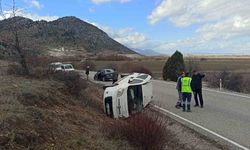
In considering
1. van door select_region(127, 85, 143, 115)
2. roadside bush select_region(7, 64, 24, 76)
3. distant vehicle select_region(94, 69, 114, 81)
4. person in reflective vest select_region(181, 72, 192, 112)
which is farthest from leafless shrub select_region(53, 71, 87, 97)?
Answer: distant vehicle select_region(94, 69, 114, 81)

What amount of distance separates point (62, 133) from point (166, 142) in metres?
2.17

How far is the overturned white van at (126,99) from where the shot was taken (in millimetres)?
13586

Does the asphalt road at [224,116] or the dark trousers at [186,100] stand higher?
the dark trousers at [186,100]

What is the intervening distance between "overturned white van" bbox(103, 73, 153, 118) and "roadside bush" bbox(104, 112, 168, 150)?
4.26 metres

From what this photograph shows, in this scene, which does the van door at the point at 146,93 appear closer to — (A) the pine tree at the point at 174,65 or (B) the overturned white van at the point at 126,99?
(B) the overturned white van at the point at 126,99

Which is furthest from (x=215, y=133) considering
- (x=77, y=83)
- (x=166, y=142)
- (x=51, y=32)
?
(x=51, y=32)

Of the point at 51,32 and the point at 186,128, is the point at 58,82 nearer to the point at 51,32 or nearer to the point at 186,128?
the point at 186,128

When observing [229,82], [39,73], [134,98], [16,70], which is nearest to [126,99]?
[134,98]

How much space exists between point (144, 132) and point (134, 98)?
5.88m

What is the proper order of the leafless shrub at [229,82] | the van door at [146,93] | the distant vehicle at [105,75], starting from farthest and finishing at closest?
the distant vehicle at [105,75] < the leafless shrub at [229,82] < the van door at [146,93]

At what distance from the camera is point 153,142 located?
826 centimetres

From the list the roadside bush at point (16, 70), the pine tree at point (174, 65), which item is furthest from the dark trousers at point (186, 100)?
the pine tree at point (174, 65)

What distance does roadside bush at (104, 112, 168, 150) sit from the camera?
8266 mm

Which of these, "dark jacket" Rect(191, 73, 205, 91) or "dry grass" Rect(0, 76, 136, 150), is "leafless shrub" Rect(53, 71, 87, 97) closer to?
"dry grass" Rect(0, 76, 136, 150)
